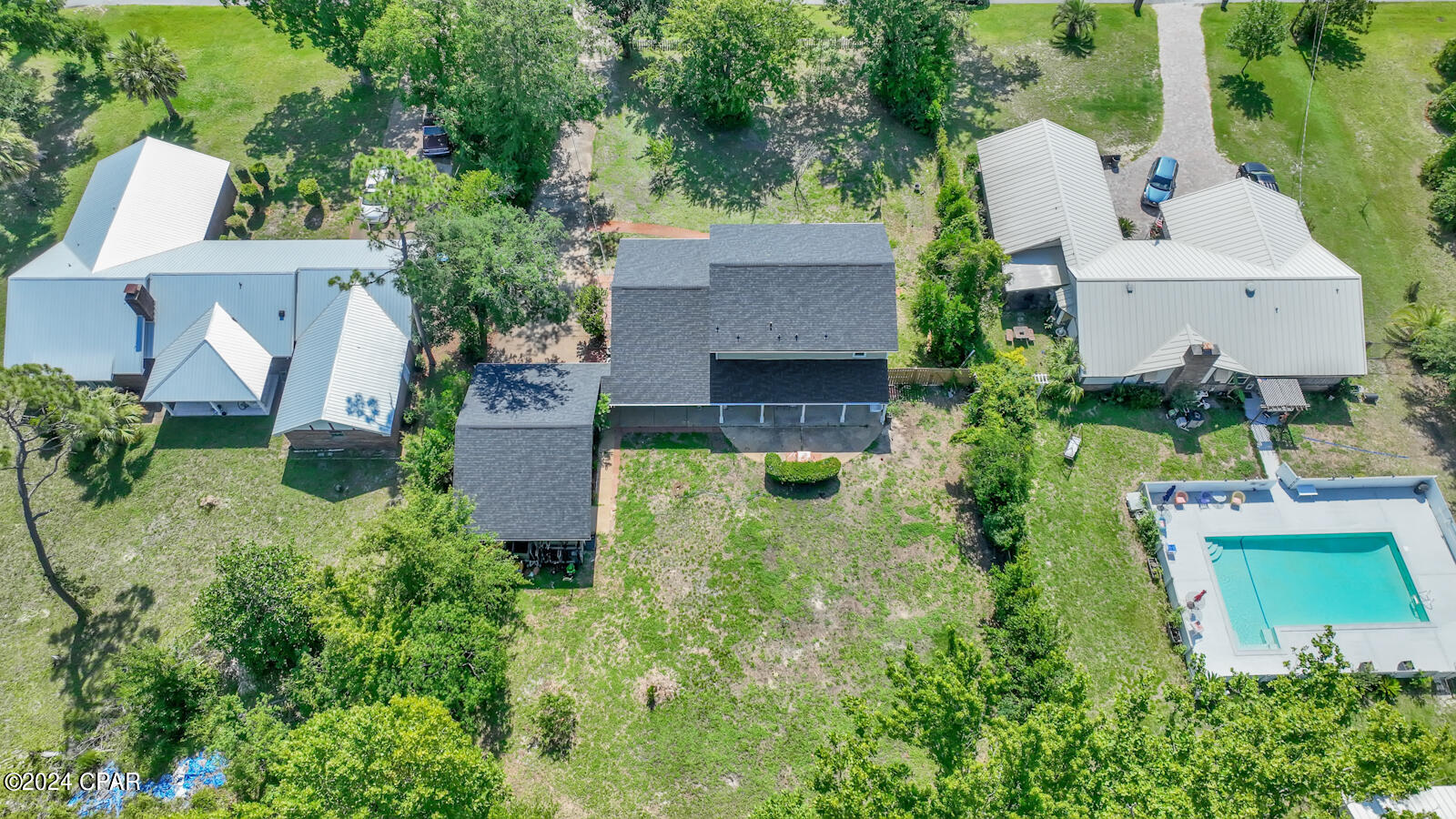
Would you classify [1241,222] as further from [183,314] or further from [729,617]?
[183,314]

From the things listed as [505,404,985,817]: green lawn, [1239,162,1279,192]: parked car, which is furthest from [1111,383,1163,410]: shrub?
[1239,162,1279,192]: parked car

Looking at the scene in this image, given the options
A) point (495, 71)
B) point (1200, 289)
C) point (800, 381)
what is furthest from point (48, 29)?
point (1200, 289)

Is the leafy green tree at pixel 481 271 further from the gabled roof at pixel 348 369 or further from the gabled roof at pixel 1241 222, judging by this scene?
the gabled roof at pixel 1241 222

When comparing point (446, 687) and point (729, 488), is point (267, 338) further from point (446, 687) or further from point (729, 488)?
point (729, 488)

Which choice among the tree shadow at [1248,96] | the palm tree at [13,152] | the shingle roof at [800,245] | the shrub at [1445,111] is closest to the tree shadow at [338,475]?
the shingle roof at [800,245]

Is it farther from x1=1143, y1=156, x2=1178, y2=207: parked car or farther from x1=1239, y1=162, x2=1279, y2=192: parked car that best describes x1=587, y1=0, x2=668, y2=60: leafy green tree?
x1=1239, y1=162, x2=1279, y2=192: parked car

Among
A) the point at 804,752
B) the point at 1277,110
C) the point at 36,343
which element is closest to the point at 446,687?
the point at 804,752
